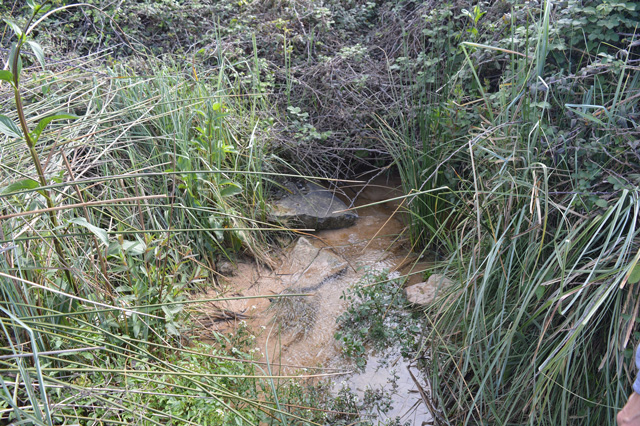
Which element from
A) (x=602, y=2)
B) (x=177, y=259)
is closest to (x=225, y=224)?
(x=177, y=259)

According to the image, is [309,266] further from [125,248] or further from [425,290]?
[125,248]

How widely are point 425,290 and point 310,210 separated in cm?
116

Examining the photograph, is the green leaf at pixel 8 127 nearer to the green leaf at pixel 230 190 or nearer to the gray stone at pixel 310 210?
the green leaf at pixel 230 190

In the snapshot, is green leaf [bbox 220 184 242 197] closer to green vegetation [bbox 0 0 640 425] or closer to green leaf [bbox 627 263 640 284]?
green vegetation [bbox 0 0 640 425]

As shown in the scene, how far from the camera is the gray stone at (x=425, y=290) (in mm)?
2658

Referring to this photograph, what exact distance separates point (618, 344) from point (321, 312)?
5.29ft

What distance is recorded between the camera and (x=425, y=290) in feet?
9.06

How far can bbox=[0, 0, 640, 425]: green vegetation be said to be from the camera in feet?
5.48

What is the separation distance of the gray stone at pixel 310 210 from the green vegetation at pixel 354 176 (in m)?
0.18

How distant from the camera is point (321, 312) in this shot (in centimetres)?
286

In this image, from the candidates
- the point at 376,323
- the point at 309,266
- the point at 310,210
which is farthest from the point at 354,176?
the point at 376,323

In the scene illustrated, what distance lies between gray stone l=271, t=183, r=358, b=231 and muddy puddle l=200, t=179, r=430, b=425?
0.08 m

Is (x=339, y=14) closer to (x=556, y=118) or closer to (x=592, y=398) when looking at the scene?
(x=556, y=118)

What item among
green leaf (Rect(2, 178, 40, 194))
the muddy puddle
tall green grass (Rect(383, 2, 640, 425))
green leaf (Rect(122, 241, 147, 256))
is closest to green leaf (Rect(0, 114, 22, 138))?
green leaf (Rect(2, 178, 40, 194))
